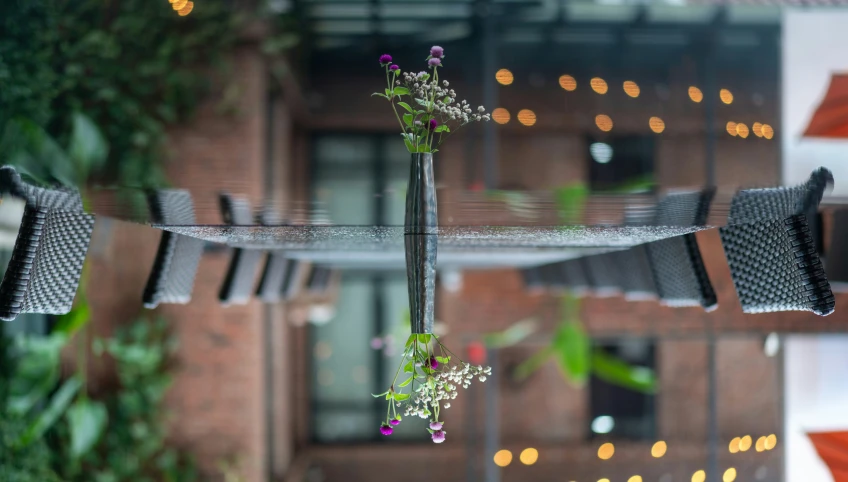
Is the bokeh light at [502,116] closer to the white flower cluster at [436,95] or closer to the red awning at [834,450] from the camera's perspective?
the red awning at [834,450]

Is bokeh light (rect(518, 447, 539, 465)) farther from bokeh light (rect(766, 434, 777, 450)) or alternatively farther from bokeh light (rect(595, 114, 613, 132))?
bokeh light (rect(595, 114, 613, 132))

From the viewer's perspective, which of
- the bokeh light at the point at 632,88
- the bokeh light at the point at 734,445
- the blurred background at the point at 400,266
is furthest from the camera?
the bokeh light at the point at 632,88

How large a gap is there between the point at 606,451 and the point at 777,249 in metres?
5.03

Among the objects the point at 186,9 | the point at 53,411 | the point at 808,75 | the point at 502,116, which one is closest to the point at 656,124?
the point at 502,116

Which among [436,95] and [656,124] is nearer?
[436,95]

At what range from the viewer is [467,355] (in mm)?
6098

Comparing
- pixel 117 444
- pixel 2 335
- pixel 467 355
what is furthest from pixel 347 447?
pixel 2 335

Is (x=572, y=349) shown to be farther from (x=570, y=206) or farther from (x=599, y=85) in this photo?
(x=570, y=206)

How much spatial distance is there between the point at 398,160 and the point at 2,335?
370 centimetres

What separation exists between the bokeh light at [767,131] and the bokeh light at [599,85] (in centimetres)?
134

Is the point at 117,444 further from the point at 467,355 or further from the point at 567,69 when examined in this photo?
the point at 567,69

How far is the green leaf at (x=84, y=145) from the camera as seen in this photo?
3867 millimetres

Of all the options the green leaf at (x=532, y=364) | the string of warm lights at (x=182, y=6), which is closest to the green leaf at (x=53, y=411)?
the string of warm lights at (x=182, y=6)

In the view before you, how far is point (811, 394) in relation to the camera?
13.7ft
